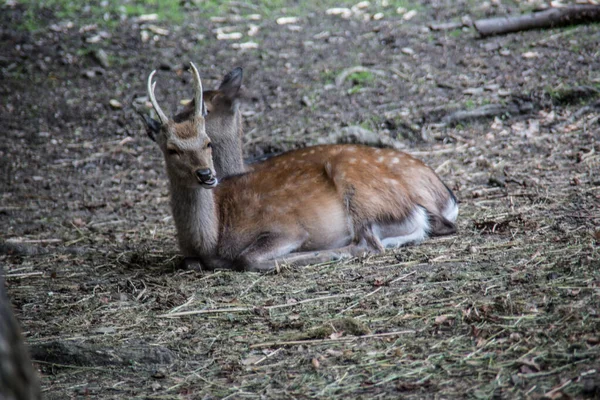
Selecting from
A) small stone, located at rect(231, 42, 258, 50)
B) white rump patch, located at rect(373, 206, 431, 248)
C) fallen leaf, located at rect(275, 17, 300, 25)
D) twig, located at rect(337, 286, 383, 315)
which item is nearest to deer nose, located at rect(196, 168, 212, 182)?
white rump patch, located at rect(373, 206, 431, 248)

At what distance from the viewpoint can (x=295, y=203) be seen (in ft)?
20.2

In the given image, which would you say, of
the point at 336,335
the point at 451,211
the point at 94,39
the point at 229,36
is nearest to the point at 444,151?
the point at 451,211

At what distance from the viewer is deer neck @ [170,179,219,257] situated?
5.92 meters

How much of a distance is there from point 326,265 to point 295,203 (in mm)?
611

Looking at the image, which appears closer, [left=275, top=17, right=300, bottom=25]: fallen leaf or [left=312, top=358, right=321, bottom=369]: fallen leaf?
[left=312, top=358, right=321, bottom=369]: fallen leaf

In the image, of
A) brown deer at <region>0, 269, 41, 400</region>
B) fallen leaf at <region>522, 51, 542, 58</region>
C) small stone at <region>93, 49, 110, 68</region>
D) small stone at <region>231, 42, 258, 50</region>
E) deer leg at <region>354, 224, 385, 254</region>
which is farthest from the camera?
small stone at <region>231, 42, 258, 50</region>

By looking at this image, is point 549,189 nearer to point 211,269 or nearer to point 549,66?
point 211,269

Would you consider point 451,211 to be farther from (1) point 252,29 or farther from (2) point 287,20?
(2) point 287,20

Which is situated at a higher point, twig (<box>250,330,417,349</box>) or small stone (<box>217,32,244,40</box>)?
small stone (<box>217,32,244,40</box>)

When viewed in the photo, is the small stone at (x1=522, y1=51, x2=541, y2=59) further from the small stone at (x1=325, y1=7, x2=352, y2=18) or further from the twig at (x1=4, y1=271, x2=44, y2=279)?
the twig at (x1=4, y1=271, x2=44, y2=279)

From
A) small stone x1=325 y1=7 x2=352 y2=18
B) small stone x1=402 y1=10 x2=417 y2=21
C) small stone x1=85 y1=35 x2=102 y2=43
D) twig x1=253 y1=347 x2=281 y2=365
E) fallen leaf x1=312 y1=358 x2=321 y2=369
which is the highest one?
small stone x1=85 y1=35 x2=102 y2=43

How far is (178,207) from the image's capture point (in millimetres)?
5980

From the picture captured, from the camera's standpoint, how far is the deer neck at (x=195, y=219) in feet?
19.4

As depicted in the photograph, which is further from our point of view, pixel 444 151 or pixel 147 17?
pixel 147 17
